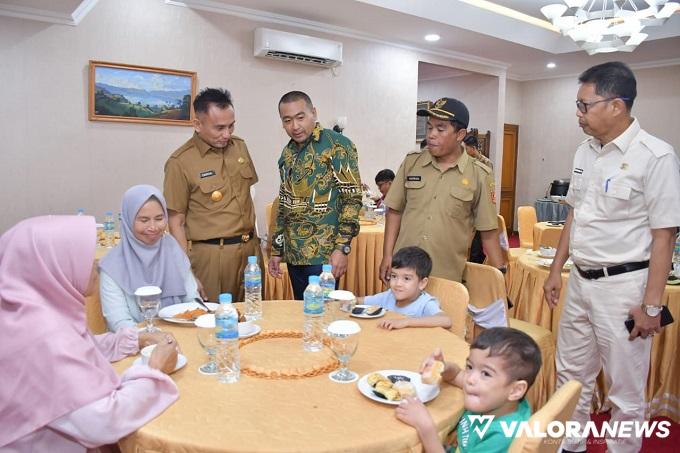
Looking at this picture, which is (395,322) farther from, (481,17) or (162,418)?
(481,17)

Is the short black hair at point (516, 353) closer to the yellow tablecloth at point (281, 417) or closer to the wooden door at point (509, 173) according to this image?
the yellow tablecloth at point (281, 417)

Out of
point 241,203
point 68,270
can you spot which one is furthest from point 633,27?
point 68,270

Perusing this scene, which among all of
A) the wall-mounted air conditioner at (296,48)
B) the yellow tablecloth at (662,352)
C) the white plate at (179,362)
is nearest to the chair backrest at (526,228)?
the yellow tablecloth at (662,352)

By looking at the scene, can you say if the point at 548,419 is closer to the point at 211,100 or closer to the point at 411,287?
the point at 411,287

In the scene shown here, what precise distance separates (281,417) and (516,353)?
0.63 metres

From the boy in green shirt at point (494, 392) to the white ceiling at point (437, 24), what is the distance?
4.45 m

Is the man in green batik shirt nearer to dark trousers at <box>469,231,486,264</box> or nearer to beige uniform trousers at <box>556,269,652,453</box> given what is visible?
beige uniform trousers at <box>556,269,652,453</box>

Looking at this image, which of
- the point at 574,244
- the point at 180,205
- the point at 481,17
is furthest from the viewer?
the point at 481,17

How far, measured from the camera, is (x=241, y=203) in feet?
9.52

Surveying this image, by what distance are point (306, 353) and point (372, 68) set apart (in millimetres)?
5682

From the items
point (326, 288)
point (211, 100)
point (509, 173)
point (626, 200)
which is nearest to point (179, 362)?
point (326, 288)

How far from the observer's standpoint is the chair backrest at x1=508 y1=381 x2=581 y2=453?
108 centimetres

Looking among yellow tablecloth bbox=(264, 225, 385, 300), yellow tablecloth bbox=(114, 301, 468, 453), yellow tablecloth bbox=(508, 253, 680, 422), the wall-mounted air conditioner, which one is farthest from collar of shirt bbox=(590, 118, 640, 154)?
the wall-mounted air conditioner

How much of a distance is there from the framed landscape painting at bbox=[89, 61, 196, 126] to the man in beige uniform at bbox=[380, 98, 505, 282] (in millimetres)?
3445
